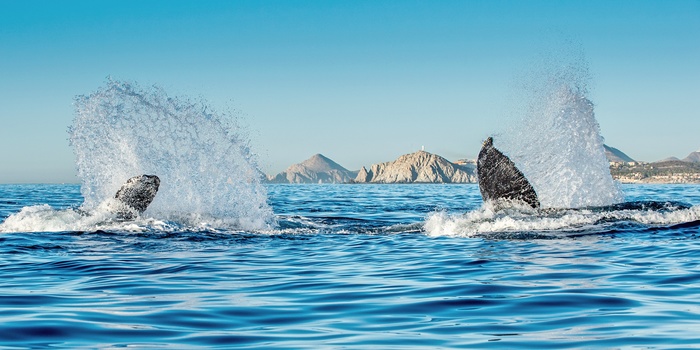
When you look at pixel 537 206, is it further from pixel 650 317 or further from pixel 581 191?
pixel 650 317

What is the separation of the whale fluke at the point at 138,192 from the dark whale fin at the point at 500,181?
6515 mm

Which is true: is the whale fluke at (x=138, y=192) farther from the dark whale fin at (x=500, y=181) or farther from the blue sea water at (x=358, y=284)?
the dark whale fin at (x=500, y=181)

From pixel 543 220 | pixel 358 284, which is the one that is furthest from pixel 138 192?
pixel 358 284

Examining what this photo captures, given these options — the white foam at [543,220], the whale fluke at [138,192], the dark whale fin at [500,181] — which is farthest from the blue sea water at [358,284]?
the whale fluke at [138,192]

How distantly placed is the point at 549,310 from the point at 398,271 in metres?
3.47

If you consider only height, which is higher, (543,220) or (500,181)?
(500,181)

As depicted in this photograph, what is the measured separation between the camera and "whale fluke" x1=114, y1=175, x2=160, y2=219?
18172mm

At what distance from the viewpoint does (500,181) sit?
59.4ft

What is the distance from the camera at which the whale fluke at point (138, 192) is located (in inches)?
715

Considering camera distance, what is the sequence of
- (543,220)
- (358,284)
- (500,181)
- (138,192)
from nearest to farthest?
(358,284)
(543,220)
(500,181)
(138,192)

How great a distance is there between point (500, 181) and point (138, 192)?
7.29 m

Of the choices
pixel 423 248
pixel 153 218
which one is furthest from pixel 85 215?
pixel 423 248

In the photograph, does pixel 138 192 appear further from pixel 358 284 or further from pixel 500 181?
pixel 358 284

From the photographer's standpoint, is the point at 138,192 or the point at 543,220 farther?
the point at 138,192
